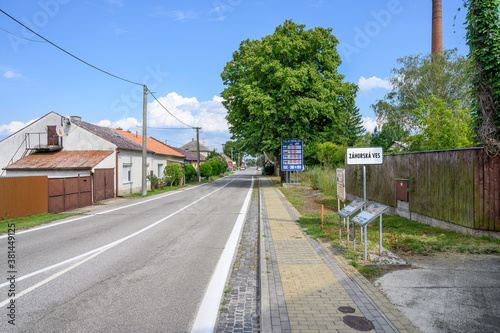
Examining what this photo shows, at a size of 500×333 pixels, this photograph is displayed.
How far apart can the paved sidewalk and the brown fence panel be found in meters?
11.6

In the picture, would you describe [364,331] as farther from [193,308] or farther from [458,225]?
[458,225]

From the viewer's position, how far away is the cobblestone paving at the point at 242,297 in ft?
12.8

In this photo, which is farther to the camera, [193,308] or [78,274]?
[78,274]

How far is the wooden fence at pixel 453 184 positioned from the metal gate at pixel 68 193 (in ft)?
47.9

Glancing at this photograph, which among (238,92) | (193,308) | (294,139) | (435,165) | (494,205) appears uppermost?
(238,92)

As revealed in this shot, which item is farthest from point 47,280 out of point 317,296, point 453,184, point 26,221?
point 453,184

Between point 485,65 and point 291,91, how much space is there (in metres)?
20.3

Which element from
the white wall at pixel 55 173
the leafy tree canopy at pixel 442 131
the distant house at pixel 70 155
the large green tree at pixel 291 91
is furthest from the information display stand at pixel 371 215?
the large green tree at pixel 291 91

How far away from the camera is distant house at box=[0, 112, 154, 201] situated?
20000mm

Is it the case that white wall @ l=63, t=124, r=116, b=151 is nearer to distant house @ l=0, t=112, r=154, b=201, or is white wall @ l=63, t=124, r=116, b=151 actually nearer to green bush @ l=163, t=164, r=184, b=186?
distant house @ l=0, t=112, r=154, b=201

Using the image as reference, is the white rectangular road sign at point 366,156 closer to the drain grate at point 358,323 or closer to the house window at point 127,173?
the drain grate at point 358,323

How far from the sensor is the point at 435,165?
916cm

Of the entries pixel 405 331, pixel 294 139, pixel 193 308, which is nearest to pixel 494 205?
pixel 405 331

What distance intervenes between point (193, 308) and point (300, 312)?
147 cm
